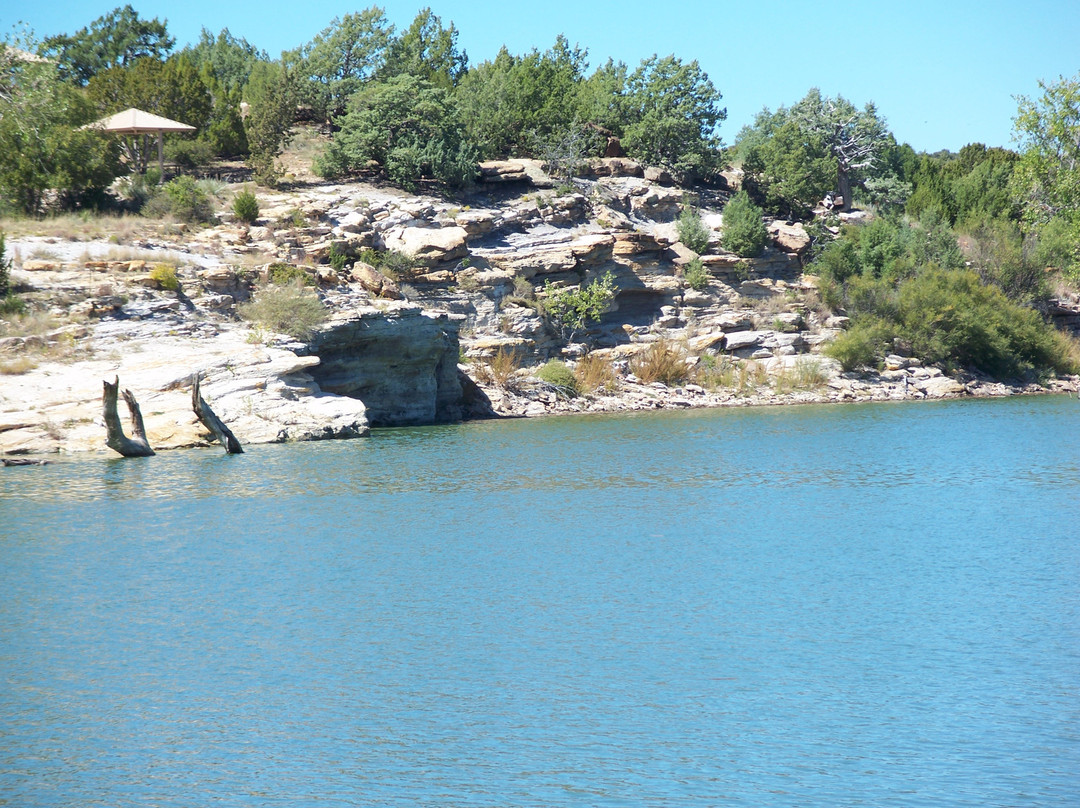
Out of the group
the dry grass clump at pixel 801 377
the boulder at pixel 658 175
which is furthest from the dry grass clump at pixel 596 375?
the boulder at pixel 658 175

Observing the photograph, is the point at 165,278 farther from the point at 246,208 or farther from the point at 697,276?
the point at 697,276

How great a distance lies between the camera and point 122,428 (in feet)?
88.0

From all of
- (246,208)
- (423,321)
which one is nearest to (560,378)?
(423,321)

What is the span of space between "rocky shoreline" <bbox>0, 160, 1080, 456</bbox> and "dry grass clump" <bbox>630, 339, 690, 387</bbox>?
367 mm

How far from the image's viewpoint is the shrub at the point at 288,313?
33.3 metres

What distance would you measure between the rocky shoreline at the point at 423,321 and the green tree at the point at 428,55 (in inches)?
439

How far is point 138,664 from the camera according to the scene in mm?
11469

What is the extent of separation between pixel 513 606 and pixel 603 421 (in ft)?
78.3

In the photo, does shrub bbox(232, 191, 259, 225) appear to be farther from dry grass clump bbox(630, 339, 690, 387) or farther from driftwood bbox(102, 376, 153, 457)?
dry grass clump bbox(630, 339, 690, 387)

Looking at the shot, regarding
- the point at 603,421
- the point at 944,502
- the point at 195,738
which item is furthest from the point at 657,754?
the point at 603,421

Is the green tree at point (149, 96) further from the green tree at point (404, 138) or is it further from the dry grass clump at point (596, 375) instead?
the dry grass clump at point (596, 375)

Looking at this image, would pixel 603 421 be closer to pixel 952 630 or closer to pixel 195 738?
pixel 952 630

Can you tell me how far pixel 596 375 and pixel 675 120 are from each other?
21.2 meters

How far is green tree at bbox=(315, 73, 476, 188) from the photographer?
4969 centimetres
